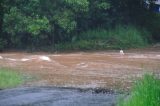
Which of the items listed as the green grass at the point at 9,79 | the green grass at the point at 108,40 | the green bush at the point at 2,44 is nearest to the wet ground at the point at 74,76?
the green grass at the point at 9,79

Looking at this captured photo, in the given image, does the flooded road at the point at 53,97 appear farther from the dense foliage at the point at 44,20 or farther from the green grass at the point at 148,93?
the dense foliage at the point at 44,20

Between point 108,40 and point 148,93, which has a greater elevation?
point 148,93

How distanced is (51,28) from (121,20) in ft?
21.0

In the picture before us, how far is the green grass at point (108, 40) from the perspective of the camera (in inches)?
1075

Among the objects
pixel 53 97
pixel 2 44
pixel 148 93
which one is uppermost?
pixel 148 93

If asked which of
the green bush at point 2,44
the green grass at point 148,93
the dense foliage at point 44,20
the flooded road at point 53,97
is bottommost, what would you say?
the flooded road at point 53,97

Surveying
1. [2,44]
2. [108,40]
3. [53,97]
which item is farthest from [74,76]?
[108,40]

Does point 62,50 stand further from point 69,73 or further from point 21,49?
point 69,73

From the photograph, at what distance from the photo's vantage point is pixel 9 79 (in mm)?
15453

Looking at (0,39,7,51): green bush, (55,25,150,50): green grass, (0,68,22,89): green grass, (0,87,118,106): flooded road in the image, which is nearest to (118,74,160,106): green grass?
(0,87,118,106): flooded road

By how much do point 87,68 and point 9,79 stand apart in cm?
405

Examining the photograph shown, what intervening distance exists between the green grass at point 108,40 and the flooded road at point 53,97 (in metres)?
13.3

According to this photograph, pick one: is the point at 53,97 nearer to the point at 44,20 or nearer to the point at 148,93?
the point at 148,93

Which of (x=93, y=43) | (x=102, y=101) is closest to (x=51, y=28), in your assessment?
(x=93, y=43)
